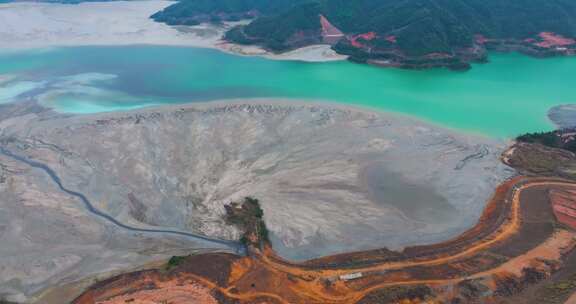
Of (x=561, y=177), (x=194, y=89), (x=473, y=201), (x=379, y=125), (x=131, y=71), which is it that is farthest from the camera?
(x=131, y=71)

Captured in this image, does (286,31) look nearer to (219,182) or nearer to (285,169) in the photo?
(285,169)

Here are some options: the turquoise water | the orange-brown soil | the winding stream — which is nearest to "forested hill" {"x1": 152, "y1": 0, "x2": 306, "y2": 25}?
the turquoise water

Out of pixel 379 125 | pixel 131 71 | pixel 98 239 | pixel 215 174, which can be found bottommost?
pixel 98 239

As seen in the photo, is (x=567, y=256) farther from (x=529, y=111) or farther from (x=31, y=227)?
(x=31, y=227)

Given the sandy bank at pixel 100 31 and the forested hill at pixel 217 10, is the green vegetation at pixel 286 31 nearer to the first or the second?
the sandy bank at pixel 100 31

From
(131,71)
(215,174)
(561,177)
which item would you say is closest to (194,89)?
(131,71)

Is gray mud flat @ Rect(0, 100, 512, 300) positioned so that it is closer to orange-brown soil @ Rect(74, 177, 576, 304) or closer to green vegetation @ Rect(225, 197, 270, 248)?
green vegetation @ Rect(225, 197, 270, 248)

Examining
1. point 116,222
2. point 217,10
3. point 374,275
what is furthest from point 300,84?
point 217,10
